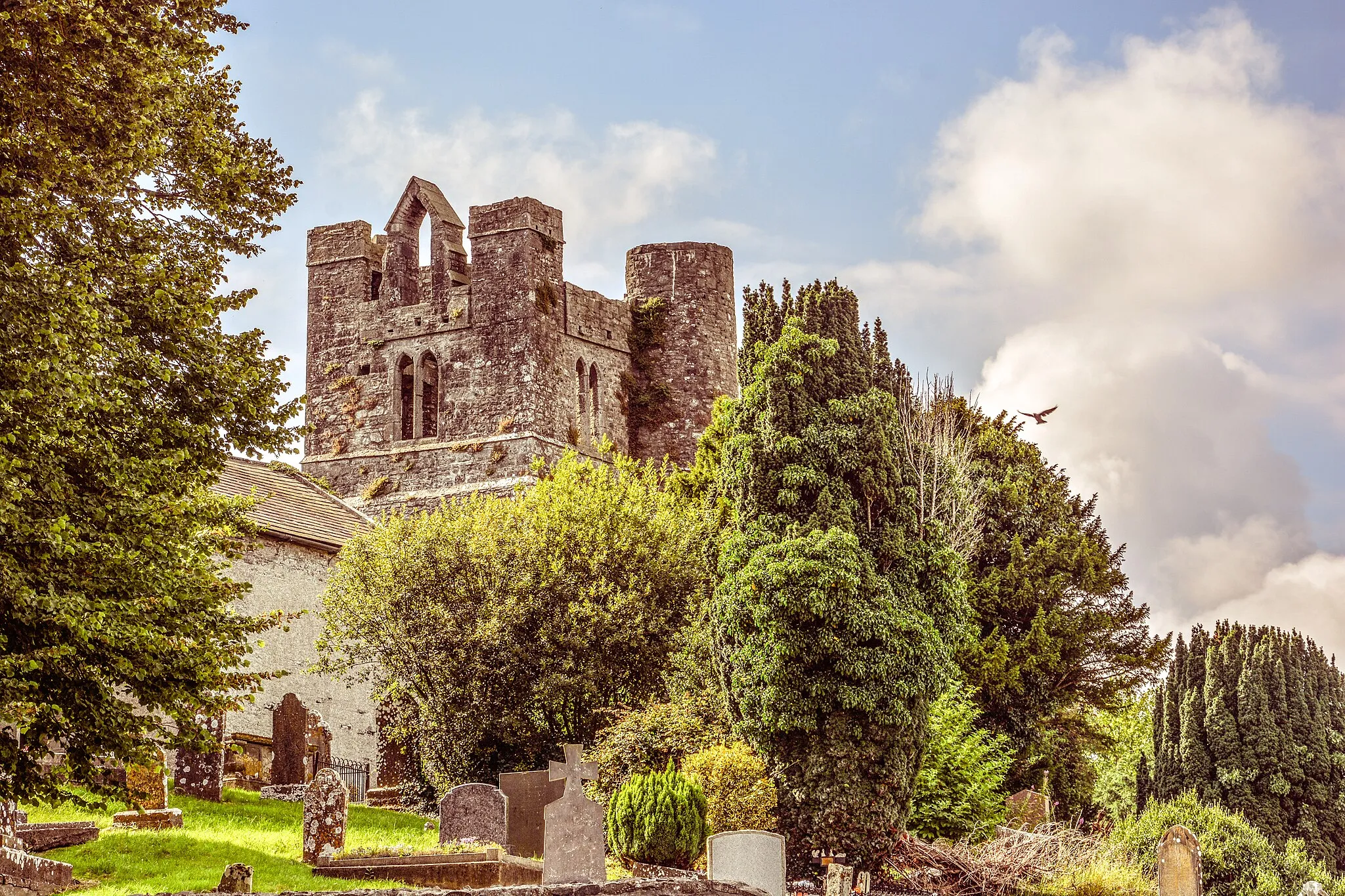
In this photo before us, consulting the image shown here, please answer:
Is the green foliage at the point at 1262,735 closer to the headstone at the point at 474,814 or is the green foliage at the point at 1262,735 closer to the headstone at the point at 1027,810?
the headstone at the point at 1027,810

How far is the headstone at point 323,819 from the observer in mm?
17953

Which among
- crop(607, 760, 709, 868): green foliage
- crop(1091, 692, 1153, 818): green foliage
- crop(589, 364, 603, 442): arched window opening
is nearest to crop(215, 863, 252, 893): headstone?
crop(607, 760, 709, 868): green foliage

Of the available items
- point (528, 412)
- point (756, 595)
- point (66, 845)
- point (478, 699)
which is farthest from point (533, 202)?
point (66, 845)

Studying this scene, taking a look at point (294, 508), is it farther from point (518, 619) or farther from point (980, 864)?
point (980, 864)

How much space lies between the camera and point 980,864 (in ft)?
64.3

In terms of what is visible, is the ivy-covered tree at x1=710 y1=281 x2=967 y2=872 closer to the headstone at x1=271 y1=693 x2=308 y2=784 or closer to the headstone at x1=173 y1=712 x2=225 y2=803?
the headstone at x1=173 y1=712 x2=225 y2=803

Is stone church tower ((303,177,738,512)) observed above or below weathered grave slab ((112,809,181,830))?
above

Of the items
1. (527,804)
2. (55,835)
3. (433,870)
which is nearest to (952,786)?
(527,804)

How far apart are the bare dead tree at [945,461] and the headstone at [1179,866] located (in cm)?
839

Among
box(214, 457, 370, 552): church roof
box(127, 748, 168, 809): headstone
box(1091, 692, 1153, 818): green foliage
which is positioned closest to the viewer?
box(127, 748, 168, 809): headstone

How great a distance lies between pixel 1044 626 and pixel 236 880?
843 inches

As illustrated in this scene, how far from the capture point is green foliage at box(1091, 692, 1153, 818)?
99.2 ft

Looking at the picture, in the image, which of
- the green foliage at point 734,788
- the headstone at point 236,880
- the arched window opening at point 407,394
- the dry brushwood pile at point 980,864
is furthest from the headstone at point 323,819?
the arched window opening at point 407,394

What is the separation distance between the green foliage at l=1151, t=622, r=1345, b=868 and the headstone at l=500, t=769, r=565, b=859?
1357 cm
